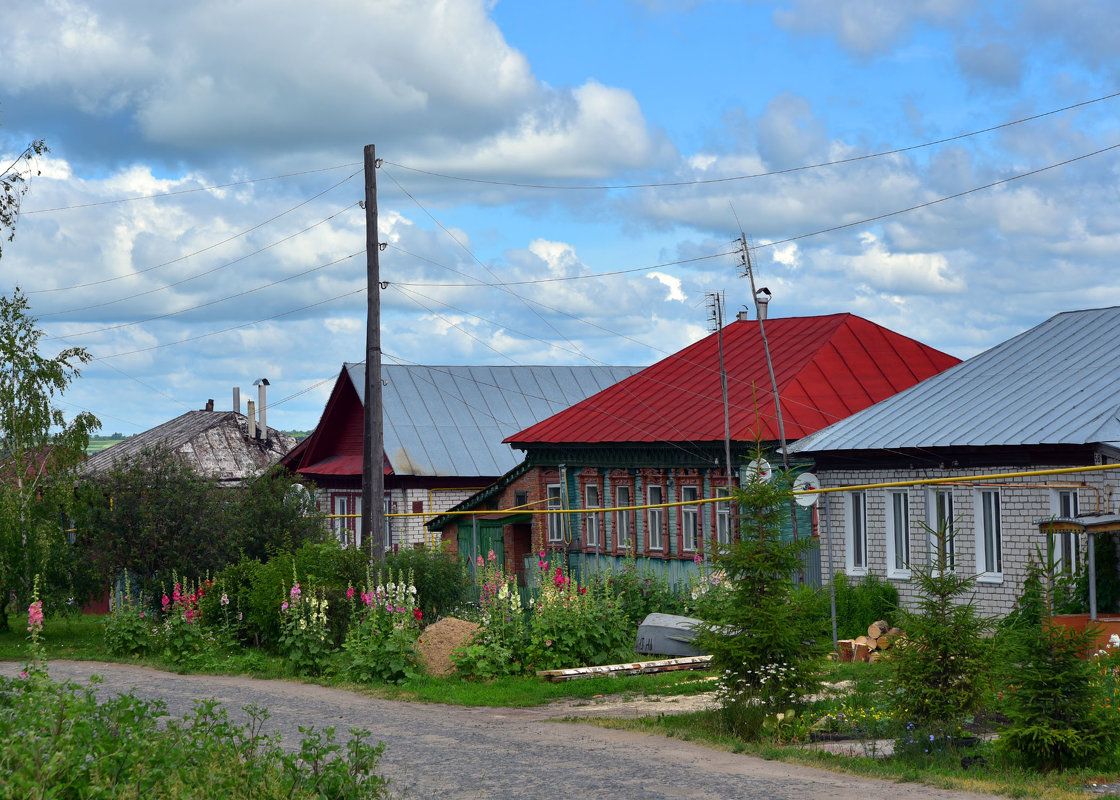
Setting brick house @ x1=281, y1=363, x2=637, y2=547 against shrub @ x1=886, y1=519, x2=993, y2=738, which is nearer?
shrub @ x1=886, y1=519, x2=993, y2=738

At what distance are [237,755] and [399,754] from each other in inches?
158

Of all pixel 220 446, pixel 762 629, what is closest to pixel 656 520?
pixel 762 629

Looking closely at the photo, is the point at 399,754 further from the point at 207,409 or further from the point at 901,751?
the point at 207,409

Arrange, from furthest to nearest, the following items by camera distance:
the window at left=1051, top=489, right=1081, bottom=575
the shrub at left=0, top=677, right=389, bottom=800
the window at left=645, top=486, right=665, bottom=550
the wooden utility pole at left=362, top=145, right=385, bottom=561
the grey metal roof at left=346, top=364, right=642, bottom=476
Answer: the grey metal roof at left=346, top=364, right=642, bottom=476
the window at left=645, top=486, right=665, bottom=550
the wooden utility pole at left=362, top=145, right=385, bottom=561
the window at left=1051, top=489, right=1081, bottom=575
the shrub at left=0, top=677, right=389, bottom=800

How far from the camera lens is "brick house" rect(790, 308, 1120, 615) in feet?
66.9

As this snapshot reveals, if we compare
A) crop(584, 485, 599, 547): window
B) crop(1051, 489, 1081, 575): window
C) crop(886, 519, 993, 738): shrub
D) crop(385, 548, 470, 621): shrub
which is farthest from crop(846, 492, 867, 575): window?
crop(886, 519, 993, 738): shrub

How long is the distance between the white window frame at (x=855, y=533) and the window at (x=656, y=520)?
22.7 feet

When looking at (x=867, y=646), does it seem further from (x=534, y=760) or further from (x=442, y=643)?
(x=534, y=760)

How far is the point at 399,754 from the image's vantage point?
40.3 ft

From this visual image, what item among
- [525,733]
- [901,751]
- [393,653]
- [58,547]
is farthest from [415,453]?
[901,751]

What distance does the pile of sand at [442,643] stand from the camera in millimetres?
17953

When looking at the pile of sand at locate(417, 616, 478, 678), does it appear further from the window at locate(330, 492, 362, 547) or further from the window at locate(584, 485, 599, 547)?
the window at locate(330, 492, 362, 547)

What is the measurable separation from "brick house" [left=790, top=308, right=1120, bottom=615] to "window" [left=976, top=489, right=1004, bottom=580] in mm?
19

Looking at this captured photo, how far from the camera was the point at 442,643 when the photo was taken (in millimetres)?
18234
